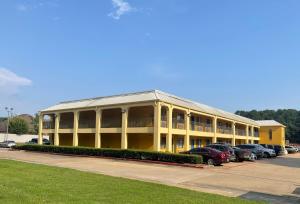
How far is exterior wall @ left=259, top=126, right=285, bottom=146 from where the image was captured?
7062 centimetres

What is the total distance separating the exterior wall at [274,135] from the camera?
70.6m

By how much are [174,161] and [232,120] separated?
26.9 m

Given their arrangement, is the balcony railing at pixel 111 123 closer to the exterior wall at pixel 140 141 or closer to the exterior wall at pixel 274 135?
the exterior wall at pixel 140 141

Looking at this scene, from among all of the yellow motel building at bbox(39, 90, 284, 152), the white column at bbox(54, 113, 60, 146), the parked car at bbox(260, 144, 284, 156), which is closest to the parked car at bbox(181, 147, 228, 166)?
the yellow motel building at bbox(39, 90, 284, 152)

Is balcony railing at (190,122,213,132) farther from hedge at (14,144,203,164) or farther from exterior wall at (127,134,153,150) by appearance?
hedge at (14,144,203,164)

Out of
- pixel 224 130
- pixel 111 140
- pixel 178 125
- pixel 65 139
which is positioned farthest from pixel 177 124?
pixel 65 139

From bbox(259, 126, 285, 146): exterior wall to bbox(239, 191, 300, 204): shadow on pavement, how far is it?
59.3 meters

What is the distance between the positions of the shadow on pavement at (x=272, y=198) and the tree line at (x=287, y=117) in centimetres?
9925

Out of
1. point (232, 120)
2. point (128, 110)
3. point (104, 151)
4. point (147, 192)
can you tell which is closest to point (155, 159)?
point (104, 151)

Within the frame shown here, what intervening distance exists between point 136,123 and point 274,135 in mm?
42550

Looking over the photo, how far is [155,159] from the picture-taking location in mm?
29625

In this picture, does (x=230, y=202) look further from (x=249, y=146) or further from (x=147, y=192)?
(x=249, y=146)

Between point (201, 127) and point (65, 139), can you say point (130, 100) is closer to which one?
point (201, 127)

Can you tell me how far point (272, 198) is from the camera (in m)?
13.7
